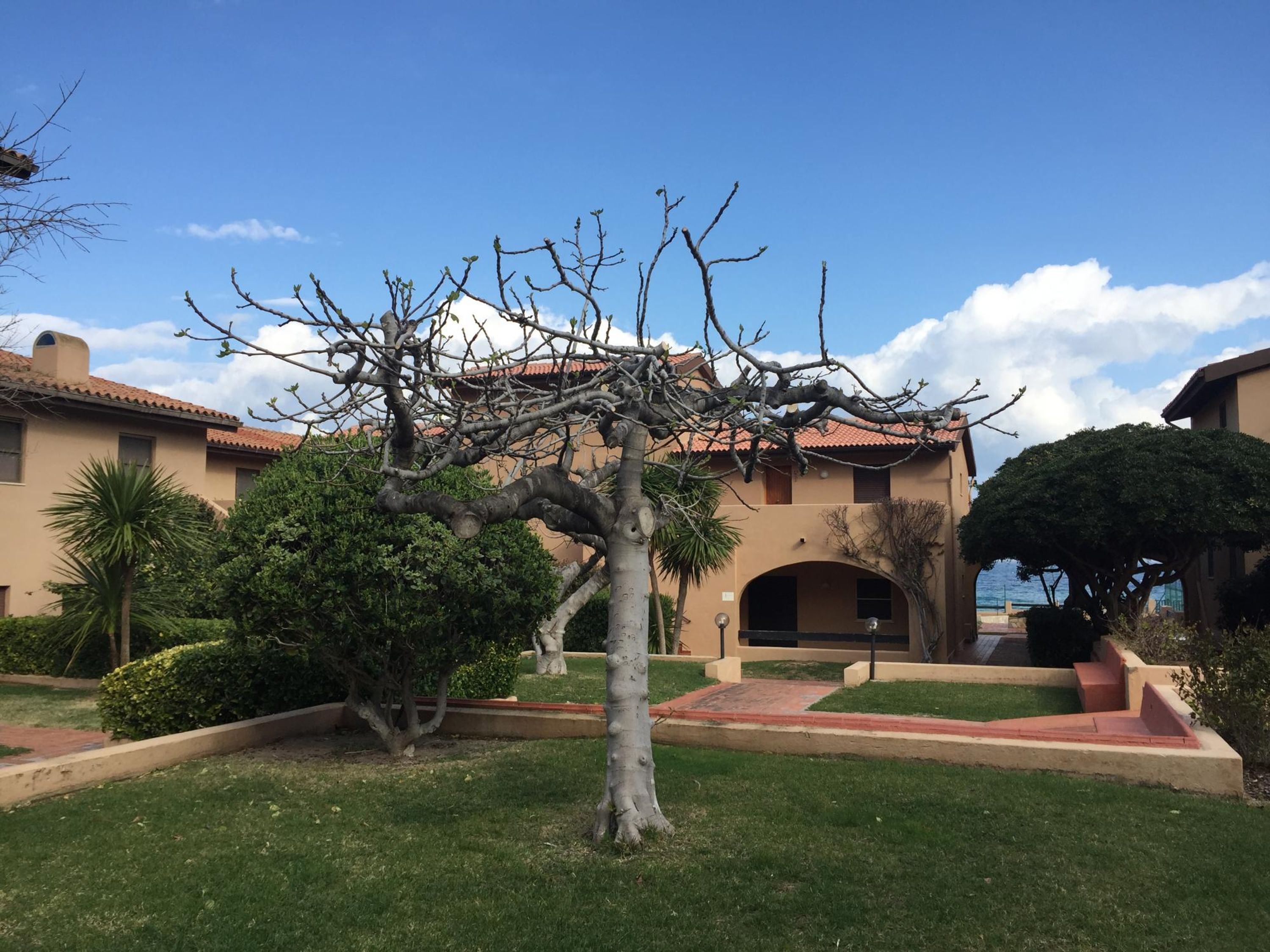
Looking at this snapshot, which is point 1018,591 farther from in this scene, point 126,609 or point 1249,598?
point 126,609

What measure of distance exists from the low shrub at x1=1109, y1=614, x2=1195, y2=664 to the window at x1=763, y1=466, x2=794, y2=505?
37.7 feet

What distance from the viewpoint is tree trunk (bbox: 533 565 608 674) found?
1590cm

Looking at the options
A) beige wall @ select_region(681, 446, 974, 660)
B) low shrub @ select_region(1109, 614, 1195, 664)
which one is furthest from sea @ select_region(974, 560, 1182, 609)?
low shrub @ select_region(1109, 614, 1195, 664)

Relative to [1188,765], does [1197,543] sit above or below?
above

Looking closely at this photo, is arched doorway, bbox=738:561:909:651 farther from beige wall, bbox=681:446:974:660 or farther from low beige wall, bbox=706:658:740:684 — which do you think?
low beige wall, bbox=706:658:740:684

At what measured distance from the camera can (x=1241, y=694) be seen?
8.10m

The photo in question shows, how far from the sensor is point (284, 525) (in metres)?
8.02

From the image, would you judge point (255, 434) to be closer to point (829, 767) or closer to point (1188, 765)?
point (829, 767)

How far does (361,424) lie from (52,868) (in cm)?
337

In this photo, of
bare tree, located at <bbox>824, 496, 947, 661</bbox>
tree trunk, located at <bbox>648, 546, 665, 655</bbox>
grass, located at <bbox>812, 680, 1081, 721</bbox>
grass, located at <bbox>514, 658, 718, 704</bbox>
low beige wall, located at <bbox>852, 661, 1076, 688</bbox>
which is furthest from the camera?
bare tree, located at <bbox>824, 496, 947, 661</bbox>

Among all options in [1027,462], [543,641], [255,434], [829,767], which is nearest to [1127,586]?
[1027,462]

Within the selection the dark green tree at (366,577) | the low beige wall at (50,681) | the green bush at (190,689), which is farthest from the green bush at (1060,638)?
the low beige wall at (50,681)

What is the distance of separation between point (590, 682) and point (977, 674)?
6.64 metres

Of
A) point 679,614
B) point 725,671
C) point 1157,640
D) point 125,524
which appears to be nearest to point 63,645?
point 125,524
